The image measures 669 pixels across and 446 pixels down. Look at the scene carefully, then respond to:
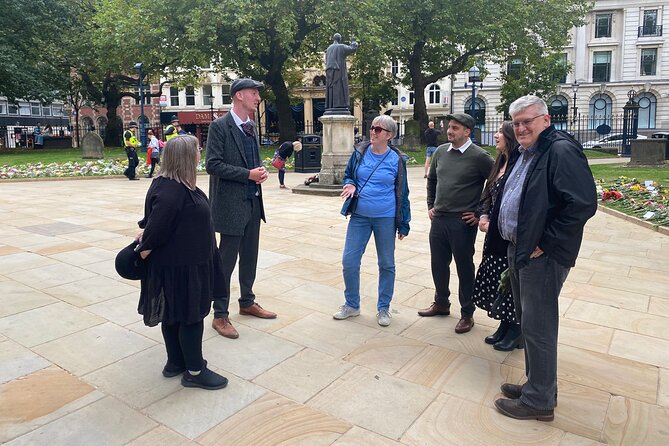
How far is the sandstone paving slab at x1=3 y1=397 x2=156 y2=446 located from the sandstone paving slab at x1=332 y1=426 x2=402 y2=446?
1.07 meters

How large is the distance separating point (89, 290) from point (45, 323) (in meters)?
0.94

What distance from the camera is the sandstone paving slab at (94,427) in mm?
2898

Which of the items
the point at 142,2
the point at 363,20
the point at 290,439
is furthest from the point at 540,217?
the point at 142,2

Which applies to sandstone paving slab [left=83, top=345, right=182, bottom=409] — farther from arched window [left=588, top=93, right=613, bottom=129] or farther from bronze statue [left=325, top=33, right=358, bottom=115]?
arched window [left=588, top=93, right=613, bottom=129]

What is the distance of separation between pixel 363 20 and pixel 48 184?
14360mm

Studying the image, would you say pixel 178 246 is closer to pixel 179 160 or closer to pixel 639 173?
pixel 179 160

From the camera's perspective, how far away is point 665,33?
50875 millimetres

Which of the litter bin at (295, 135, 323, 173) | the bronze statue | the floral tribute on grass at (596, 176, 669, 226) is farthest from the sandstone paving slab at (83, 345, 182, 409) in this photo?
the litter bin at (295, 135, 323, 173)

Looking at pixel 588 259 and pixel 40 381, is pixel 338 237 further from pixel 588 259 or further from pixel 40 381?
pixel 40 381

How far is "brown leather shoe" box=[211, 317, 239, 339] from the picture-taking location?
432cm

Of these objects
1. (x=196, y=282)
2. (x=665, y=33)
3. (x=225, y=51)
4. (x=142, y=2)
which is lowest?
(x=196, y=282)

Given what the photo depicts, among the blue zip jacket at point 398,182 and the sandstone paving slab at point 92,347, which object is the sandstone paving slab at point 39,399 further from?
the blue zip jacket at point 398,182

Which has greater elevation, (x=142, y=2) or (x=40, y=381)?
(x=142, y=2)

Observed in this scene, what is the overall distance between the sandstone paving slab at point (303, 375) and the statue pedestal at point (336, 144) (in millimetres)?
10033
